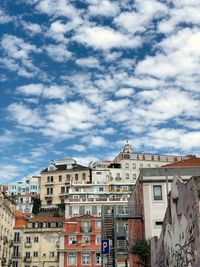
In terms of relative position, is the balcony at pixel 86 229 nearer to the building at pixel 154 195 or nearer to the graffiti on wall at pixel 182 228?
the building at pixel 154 195

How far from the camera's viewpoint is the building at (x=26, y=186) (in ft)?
518

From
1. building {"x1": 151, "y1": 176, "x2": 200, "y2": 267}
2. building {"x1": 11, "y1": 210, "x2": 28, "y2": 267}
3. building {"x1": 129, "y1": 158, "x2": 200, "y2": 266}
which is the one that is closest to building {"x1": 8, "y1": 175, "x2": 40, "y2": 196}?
building {"x1": 11, "y1": 210, "x2": 28, "y2": 267}

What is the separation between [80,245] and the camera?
79.9 meters

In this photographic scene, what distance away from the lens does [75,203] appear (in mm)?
100938

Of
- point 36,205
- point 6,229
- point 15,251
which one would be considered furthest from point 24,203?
point 6,229

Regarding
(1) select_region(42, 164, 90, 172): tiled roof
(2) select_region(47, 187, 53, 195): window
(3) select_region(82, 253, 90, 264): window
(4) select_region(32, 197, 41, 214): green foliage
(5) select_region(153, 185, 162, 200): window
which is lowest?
(3) select_region(82, 253, 90, 264): window

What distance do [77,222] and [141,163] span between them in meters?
69.0

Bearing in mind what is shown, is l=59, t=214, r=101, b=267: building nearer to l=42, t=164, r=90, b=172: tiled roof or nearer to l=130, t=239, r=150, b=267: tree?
l=130, t=239, r=150, b=267: tree

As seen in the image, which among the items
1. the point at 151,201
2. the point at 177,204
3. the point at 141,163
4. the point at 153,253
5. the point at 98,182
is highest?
the point at 141,163

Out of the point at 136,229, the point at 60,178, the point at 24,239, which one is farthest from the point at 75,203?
the point at 136,229

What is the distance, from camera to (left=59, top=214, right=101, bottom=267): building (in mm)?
79250

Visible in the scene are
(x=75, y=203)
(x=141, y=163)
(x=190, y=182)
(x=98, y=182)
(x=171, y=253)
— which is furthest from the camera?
(x=141, y=163)

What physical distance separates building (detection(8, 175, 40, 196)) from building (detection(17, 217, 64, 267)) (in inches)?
2553

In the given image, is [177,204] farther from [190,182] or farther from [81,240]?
[81,240]
